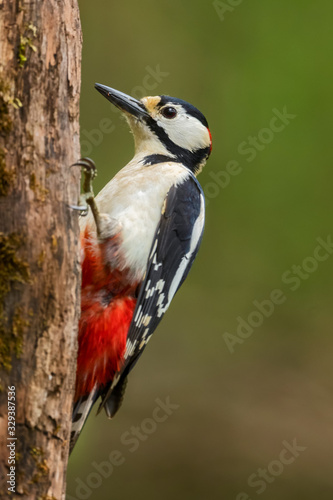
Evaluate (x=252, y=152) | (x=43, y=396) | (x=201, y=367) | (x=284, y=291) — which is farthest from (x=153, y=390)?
(x=43, y=396)

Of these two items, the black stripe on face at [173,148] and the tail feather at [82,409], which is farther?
the black stripe on face at [173,148]

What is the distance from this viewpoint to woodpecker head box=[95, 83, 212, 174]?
2.84m

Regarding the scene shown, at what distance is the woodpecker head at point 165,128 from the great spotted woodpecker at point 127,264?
18 cm

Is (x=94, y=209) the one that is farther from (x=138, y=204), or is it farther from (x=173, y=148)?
(x=173, y=148)

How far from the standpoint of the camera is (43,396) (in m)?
1.67

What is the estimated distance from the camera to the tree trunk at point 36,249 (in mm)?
1619

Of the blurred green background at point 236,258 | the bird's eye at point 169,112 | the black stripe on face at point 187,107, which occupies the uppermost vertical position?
the black stripe on face at point 187,107

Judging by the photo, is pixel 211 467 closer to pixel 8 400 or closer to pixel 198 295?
pixel 198 295

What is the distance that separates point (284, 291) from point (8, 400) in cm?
369

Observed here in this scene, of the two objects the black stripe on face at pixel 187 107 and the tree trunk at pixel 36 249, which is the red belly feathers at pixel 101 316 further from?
the black stripe on face at pixel 187 107

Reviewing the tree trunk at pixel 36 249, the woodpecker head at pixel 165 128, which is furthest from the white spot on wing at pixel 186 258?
the tree trunk at pixel 36 249

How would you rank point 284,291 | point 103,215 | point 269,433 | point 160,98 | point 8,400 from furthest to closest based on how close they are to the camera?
point 284,291
point 269,433
point 160,98
point 103,215
point 8,400

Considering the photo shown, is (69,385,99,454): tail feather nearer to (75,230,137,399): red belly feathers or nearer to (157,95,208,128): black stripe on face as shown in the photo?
(75,230,137,399): red belly feathers

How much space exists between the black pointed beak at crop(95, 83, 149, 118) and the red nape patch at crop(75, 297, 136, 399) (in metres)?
0.84
